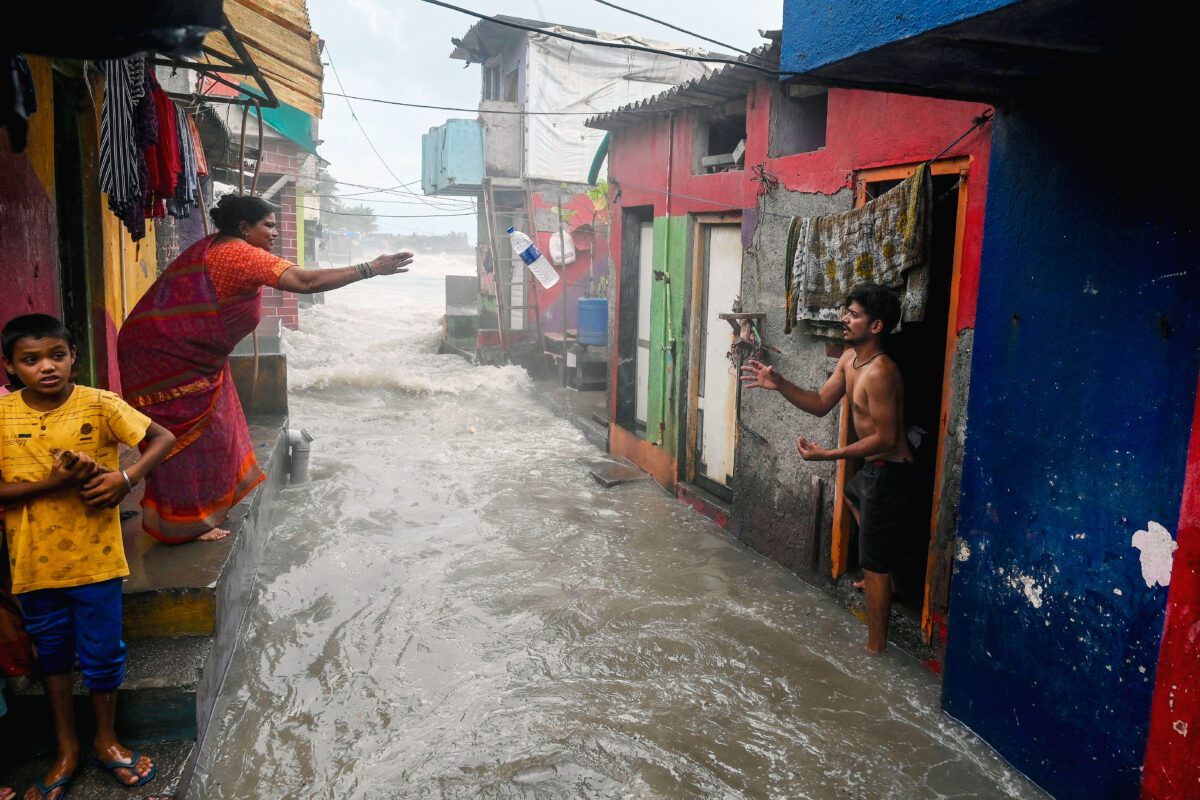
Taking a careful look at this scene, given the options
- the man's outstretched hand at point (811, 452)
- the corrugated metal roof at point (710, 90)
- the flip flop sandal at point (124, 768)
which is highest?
the corrugated metal roof at point (710, 90)

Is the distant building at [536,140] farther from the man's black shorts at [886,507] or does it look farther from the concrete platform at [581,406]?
the man's black shorts at [886,507]

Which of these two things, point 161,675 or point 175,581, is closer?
point 161,675

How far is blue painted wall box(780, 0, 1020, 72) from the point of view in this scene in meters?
2.61

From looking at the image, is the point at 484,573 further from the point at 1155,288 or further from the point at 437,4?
the point at 1155,288

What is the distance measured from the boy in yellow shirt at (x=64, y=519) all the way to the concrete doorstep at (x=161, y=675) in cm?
19

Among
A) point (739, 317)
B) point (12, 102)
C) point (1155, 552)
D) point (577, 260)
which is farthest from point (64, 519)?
point (577, 260)

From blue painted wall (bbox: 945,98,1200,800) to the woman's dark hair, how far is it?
3.51 m

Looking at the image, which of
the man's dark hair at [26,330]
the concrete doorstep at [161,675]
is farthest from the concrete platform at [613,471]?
the man's dark hair at [26,330]

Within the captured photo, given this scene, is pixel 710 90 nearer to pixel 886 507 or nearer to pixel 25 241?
pixel 886 507

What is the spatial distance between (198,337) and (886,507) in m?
Answer: 3.68

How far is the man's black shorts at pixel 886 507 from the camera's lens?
4531mm

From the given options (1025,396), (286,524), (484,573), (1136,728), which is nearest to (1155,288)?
(1025,396)

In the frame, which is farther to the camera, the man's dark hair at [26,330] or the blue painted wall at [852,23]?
the man's dark hair at [26,330]

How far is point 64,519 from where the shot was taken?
294 centimetres
